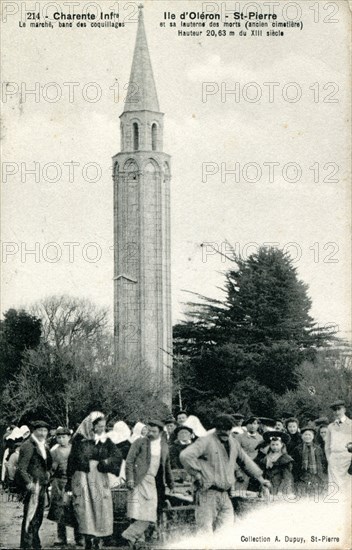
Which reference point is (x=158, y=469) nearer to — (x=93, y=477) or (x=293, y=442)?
(x=93, y=477)

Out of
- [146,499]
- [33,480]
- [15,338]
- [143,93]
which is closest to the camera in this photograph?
[146,499]

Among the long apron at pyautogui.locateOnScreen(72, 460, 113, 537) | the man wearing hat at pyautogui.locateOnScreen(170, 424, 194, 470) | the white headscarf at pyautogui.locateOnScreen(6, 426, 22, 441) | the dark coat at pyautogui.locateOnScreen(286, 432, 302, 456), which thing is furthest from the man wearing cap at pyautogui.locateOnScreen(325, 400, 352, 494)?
the white headscarf at pyautogui.locateOnScreen(6, 426, 22, 441)

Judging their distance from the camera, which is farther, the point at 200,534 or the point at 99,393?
the point at 99,393

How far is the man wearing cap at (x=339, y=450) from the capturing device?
49.4 feet

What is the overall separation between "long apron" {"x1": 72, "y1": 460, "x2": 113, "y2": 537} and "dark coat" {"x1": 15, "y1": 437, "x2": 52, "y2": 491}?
18.8 inches

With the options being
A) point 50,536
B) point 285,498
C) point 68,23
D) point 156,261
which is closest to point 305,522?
point 285,498

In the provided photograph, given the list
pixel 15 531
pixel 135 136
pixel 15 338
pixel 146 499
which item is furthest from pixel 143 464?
pixel 135 136

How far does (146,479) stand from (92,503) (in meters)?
0.83

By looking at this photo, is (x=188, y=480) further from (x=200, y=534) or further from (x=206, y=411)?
(x=206, y=411)

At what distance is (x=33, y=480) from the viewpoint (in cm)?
1387

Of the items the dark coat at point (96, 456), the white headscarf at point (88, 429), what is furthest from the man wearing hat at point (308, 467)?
the white headscarf at point (88, 429)

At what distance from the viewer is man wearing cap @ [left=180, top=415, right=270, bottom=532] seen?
1280cm

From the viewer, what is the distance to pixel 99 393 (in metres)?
30.4

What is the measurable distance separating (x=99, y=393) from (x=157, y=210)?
14.2 metres
